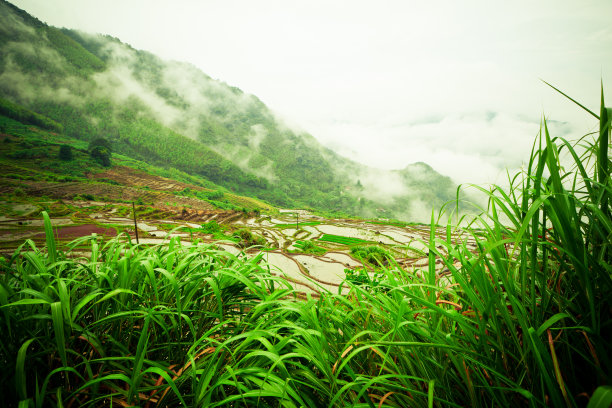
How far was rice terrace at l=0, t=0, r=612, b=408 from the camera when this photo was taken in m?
0.74

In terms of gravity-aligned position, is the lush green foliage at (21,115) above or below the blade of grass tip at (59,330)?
above

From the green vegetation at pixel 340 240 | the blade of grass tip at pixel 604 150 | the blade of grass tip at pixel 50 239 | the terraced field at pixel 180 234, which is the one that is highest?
the blade of grass tip at pixel 604 150

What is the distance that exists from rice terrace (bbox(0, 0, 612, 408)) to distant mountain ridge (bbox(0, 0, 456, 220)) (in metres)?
1.01

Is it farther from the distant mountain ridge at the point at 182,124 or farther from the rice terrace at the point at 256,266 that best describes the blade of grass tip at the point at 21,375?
the distant mountain ridge at the point at 182,124

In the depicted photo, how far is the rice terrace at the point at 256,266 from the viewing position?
74cm

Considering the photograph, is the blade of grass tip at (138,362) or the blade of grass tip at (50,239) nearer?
the blade of grass tip at (138,362)

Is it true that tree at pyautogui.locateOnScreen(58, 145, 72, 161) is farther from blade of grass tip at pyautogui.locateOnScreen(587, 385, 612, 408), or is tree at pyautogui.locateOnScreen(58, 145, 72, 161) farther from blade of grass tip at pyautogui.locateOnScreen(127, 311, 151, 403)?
blade of grass tip at pyautogui.locateOnScreen(587, 385, 612, 408)

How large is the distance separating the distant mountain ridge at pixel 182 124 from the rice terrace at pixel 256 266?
1012mm

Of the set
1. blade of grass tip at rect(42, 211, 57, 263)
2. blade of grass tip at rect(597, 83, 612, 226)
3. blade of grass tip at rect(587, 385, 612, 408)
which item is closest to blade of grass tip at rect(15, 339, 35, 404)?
blade of grass tip at rect(42, 211, 57, 263)

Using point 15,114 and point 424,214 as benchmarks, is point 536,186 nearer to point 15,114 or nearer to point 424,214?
point 15,114

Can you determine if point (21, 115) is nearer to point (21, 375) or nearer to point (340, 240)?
point (340, 240)

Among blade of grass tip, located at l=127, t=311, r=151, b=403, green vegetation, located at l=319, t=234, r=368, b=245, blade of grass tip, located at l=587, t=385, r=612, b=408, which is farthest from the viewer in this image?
green vegetation, located at l=319, t=234, r=368, b=245

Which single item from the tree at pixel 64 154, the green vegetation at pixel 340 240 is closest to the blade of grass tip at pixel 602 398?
the green vegetation at pixel 340 240

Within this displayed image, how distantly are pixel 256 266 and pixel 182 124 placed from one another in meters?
135
